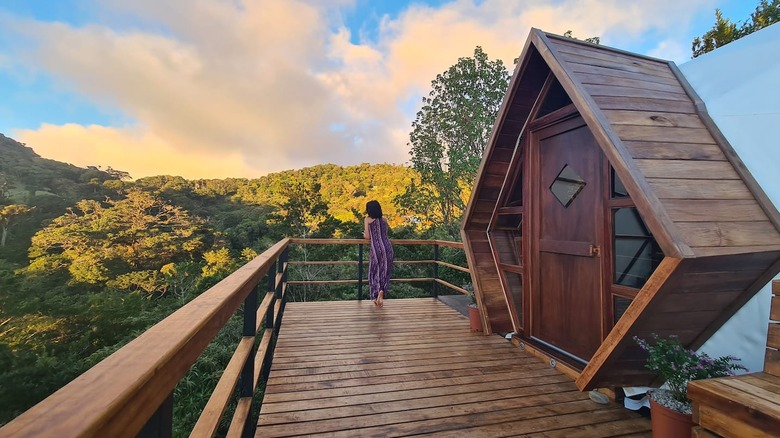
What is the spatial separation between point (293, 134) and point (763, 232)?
2136cm

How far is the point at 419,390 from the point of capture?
2326 millimetres

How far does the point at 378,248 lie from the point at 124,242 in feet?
59.3

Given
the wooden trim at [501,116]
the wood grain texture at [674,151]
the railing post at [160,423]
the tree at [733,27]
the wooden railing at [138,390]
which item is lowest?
the railing post at [160,423]

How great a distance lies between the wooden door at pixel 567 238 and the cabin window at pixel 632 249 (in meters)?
0.10

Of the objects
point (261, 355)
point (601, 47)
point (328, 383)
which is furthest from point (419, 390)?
point (601, 47)

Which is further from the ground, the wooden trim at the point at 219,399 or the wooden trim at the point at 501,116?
the wooden trim at the point at 501,116

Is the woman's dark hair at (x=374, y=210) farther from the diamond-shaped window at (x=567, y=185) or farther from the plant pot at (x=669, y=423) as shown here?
the plant pot at (x=669, y=423)

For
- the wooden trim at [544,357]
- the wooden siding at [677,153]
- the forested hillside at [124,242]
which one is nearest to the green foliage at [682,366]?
the wooden siding at [677,153]

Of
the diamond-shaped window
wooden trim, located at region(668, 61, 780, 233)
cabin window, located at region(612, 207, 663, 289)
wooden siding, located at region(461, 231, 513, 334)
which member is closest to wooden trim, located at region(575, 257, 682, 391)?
cabin window, located at region(612, 207, 663, 289)

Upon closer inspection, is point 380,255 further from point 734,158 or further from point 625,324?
point 734,158

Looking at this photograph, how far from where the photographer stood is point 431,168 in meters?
8.48

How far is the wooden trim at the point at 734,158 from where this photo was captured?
6.18ft

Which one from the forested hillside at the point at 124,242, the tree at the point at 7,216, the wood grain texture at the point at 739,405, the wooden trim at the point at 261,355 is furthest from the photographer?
the tree at the point at 7,216

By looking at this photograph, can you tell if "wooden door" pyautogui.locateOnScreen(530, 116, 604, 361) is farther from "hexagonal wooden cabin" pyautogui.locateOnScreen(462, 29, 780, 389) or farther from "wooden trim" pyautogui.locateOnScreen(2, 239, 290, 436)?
"wooden trim" pyautogui.locateOnScreen(2, 239, 290, 436)
